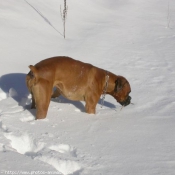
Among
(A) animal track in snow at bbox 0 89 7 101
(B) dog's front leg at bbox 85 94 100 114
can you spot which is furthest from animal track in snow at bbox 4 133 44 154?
(A) animal track in snow at bbox 0 89 7 101

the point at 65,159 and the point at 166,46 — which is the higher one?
the point at 65,159

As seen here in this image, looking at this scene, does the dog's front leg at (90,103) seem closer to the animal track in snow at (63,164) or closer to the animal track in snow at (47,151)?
the animal track in snow at (47,151)

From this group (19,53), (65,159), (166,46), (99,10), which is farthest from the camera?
(99,10)

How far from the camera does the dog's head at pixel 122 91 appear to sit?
16.2ft

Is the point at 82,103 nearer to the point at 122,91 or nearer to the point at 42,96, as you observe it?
the point at 122,91

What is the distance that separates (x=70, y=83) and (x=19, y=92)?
1026 millimetres

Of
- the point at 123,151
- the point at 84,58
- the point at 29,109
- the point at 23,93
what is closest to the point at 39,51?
the point at 84,58

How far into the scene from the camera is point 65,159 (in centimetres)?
346

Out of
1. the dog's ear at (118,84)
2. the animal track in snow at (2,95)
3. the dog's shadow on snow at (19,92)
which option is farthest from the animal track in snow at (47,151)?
the dog's ear at (118,84)

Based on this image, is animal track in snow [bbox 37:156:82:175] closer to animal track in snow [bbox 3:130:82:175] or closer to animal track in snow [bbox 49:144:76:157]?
animal track in snow [bbox 3:130:82:175]

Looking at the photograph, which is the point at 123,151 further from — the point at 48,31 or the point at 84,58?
the point at 48,31

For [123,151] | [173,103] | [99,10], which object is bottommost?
[99,10]

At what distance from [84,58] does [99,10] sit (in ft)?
14.6

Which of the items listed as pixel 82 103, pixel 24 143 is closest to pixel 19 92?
pixel 82 103
